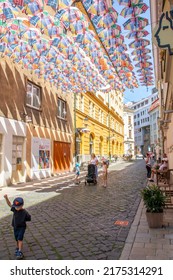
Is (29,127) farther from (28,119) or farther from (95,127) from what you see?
(95,127)

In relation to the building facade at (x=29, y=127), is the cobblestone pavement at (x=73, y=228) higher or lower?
lower

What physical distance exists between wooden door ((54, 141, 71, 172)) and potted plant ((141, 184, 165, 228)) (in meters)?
13.9

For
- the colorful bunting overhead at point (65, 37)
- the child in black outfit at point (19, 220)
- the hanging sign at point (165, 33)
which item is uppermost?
the colorful bunting overhead at point (65, 37)

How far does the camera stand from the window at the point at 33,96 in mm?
15617

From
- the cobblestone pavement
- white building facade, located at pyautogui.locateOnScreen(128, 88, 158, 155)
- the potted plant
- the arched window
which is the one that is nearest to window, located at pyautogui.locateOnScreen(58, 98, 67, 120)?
the arched window

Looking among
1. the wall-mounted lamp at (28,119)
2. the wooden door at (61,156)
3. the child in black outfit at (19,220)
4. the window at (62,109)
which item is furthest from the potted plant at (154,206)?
the window at (62,109)

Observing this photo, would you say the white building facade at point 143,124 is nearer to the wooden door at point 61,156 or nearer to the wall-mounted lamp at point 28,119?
the wooden door at point 61,156

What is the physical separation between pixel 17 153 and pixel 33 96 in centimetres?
421

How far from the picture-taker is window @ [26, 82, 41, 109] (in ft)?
51.2

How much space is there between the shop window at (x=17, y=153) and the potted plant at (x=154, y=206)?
974 centimetres

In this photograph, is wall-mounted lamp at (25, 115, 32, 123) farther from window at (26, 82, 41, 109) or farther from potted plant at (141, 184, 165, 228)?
potted plant at (141, 184, 165, 228)

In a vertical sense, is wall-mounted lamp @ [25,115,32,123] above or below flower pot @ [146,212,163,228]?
above

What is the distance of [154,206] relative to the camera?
561 centimetres

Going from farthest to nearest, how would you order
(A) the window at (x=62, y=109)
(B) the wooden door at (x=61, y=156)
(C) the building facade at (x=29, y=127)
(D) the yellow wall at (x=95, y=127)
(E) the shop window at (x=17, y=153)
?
(D) the yellow wall at (x=95, y=127)
(A) the window at (x=62, y=109)
(B) the wooden door at (x=61, y=156)
(E) the shop window at (x=17, y=153)
(C) the building facade at (x=29, y=127)
